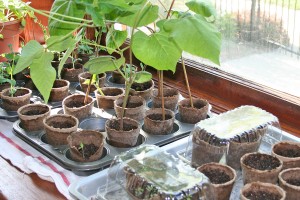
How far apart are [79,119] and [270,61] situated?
58 centimetres

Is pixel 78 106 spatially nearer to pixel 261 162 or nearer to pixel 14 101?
pixel 14 101

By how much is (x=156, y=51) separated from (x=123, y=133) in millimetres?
330

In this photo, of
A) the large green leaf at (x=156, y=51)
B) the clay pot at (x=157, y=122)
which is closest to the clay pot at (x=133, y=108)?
the clay pot at (x=157, y=122)

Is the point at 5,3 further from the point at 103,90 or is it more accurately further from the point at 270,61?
the point at 270,61

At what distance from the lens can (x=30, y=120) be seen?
56.7 inches

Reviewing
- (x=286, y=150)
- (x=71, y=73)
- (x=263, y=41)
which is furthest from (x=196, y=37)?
(x=71, y=73)

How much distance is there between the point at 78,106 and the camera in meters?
1.54

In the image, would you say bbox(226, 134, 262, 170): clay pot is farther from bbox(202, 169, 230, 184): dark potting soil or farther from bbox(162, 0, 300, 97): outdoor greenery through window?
bbox(162, 0, 300, 97): outdoor greenery through window

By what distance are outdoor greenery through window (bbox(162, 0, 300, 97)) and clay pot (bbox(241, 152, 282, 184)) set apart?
1.19ft

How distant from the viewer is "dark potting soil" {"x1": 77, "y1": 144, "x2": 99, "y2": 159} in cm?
129

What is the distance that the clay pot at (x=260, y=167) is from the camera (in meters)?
1.11

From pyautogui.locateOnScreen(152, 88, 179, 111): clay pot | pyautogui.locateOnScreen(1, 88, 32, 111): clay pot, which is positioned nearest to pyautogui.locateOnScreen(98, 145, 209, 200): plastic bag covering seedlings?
pyautogui.locateOnScreen(152, 88, 179, 111): clay pot

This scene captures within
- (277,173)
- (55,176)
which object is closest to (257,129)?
(277,173)

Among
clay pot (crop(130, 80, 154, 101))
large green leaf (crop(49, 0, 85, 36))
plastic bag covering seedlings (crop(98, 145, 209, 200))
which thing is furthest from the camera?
clay pot (crop(130, 80, 154, 101))
